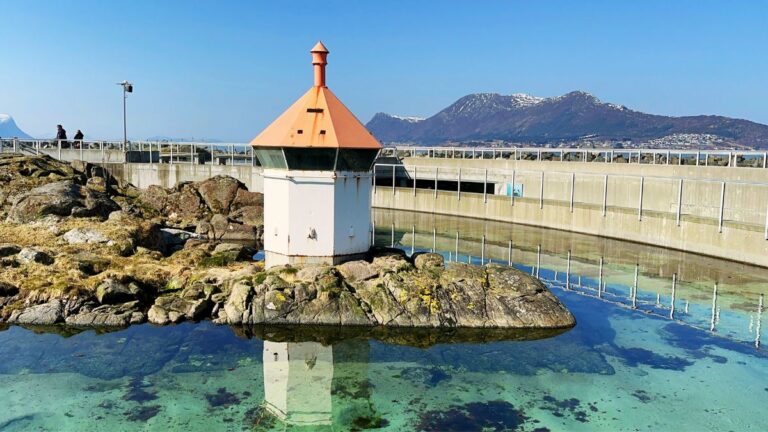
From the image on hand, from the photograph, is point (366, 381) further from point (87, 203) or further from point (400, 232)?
point (400, 232)

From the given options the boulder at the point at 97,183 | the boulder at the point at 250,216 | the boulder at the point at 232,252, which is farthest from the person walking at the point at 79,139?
the boulder at the point at 232,252

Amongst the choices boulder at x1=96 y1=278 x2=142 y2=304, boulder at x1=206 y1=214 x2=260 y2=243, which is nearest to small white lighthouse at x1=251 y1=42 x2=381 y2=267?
boulder at x1=96 y1=278 x2=142 y2=304

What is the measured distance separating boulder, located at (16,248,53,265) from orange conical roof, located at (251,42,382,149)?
6693 mm

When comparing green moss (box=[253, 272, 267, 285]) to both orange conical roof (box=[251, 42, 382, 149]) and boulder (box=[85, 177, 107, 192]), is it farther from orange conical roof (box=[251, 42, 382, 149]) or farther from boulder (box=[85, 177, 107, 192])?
boulder (box=[85, 177, 107, 192])

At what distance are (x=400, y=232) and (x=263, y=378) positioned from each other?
2048 cm

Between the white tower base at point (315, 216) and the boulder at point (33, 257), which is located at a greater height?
the white tower base at point (315, 216)

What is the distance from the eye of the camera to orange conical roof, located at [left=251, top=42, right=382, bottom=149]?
56.6 ft

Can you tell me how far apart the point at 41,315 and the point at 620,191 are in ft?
92.7

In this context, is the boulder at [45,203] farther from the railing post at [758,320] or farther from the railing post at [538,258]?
the railing post at [758,320]

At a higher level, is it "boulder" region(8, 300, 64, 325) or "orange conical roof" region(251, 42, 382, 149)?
"orange conical roof" region(251, 42, 382, 149)

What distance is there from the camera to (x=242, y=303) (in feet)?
52.2

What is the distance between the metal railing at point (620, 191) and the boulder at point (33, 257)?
23025 mm

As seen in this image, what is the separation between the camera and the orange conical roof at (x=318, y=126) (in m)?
17.2

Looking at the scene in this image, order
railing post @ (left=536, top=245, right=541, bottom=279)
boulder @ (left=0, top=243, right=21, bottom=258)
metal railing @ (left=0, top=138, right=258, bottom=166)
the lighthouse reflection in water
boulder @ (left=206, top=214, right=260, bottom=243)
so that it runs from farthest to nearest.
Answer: metal railing @ (left=0, top=138, right=258, bottom=166) < boulder @ (left=206, top=214, right=260, bottom=243) < railing post @ (left=536, top=245, right=541, bottom=279) < boulder @ (left=0, top=243, right=21, bottom=258) < the lighthouse reflection in water
